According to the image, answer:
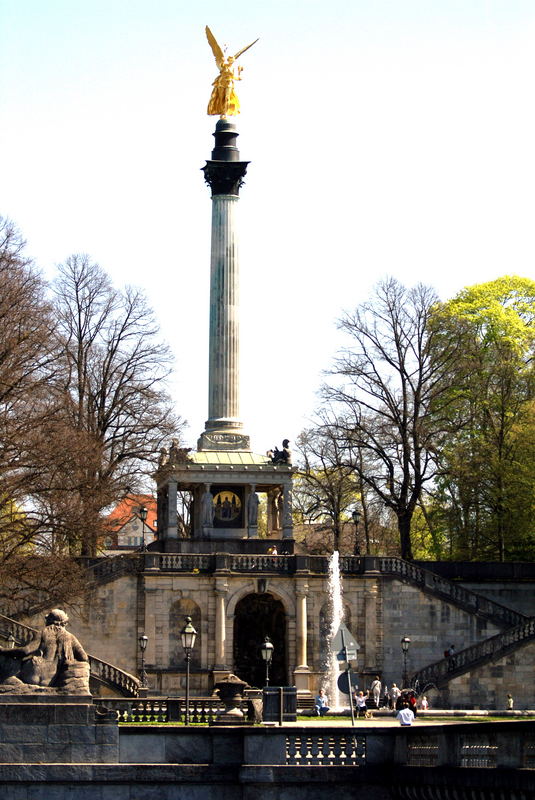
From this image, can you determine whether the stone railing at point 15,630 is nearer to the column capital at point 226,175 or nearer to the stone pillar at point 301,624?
the stone pillar at point 301,624

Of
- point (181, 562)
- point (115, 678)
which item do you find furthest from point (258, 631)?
point (115, 678)

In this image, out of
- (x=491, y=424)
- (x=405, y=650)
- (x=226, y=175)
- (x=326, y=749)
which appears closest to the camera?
(x=326, y=749)

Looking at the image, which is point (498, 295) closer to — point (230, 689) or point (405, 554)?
point (405, 554)

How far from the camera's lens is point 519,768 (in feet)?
84.3

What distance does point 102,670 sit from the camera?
57.2 m

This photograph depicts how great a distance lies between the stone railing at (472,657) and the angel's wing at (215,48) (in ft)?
87.4

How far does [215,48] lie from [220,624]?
24.5 metres

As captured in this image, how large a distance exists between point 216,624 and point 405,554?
9855 mm

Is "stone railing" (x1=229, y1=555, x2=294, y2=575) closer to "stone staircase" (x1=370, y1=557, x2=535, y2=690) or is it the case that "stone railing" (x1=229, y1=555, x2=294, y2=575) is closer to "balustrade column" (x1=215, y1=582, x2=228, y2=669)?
"balustrade column" (x1=215, y1=582, x2=228, y2=669)

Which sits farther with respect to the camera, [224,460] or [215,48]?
[215,48]

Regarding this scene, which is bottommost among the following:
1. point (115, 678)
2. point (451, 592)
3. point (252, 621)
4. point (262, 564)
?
point (115, 678)

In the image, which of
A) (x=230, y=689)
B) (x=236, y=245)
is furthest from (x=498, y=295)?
(x=230, y=689)

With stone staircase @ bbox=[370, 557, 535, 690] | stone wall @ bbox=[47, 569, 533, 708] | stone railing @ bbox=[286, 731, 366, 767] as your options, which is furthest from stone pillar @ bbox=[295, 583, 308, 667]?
stone railing @ bbox=[286, 731, 366, 767]

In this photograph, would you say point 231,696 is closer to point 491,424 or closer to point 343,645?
point 343,645
